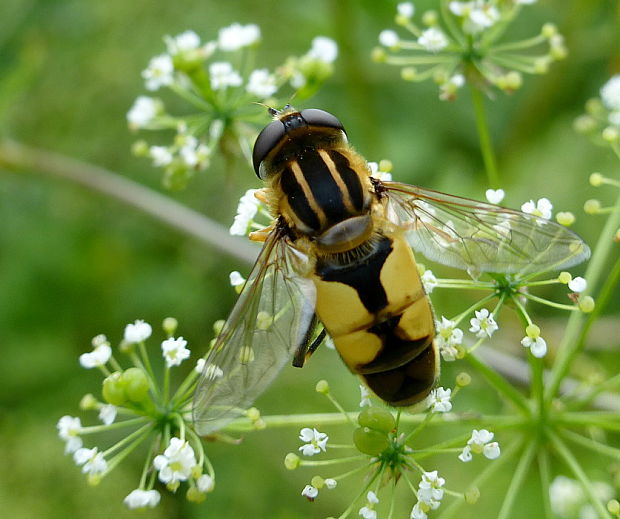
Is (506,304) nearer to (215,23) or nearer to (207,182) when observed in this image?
(207,182)

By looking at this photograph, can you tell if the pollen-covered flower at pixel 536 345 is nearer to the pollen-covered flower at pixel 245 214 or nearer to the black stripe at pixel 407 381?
the black stripe at pixel 407 381

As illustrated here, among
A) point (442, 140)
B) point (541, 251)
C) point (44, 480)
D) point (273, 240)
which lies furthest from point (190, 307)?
point (541, 251)

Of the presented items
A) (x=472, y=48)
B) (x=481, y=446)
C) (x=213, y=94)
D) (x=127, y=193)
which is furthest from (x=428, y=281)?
(x=127, y=193)

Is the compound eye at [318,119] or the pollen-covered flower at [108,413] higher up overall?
the compound eye at [318,119]

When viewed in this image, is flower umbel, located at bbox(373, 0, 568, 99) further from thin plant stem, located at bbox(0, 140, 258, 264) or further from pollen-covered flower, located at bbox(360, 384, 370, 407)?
pollen-covered flower, located at bbox(360, 384, 370, 407)

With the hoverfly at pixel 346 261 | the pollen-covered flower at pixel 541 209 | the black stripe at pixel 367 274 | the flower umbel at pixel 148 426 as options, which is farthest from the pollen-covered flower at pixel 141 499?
the pollen-covered flower at pixel 541 209

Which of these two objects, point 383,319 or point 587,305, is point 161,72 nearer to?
point 383,319

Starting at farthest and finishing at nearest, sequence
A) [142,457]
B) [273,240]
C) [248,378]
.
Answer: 1. [142,457]
2. [273,240]
3. [248,378]
